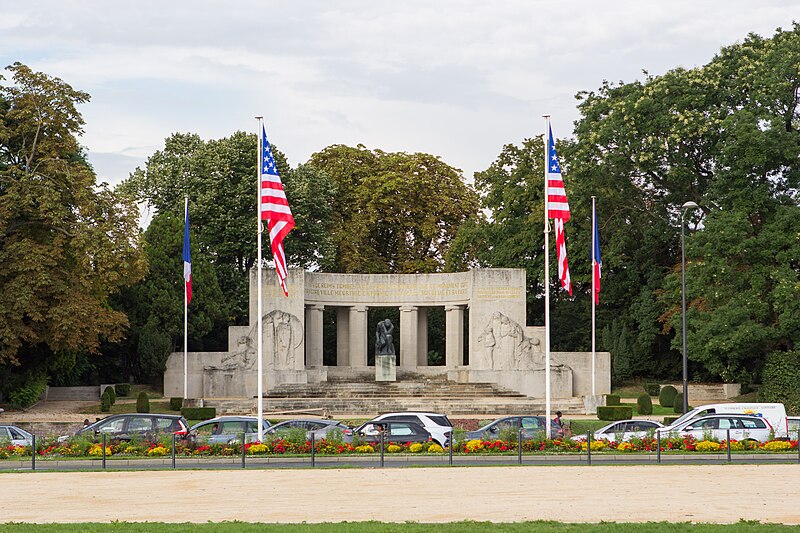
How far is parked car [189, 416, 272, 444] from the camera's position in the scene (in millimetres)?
35250

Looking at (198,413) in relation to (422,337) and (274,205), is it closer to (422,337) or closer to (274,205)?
(274,205)

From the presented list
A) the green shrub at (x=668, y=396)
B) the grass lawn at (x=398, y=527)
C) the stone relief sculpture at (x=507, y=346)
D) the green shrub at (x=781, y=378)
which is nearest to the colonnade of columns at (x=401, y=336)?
the stone relief sculpture at (x=507, y=346)

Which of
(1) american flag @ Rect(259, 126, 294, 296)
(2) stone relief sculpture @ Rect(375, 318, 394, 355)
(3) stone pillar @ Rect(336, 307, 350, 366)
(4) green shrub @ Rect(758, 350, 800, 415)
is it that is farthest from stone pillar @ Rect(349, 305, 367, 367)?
(1) american flag @ Rect(259, 126, 294, 296)

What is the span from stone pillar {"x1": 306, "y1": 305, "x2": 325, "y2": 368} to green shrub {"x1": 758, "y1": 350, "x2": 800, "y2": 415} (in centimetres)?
2441

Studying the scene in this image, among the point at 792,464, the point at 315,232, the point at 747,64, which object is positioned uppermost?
the point at 747,64

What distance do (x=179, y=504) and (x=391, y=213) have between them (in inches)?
2223

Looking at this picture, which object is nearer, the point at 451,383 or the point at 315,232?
the point at 451,383

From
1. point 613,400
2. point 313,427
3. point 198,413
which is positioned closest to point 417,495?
point 313,427

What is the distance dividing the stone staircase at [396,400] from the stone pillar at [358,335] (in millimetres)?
Result: 4236

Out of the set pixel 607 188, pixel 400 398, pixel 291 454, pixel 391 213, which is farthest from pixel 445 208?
pixel 291 454

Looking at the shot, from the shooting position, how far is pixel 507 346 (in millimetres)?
63312

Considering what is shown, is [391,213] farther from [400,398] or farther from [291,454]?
[291,454]

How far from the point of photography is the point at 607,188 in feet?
216

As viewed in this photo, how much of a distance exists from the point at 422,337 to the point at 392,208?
41.8ft
